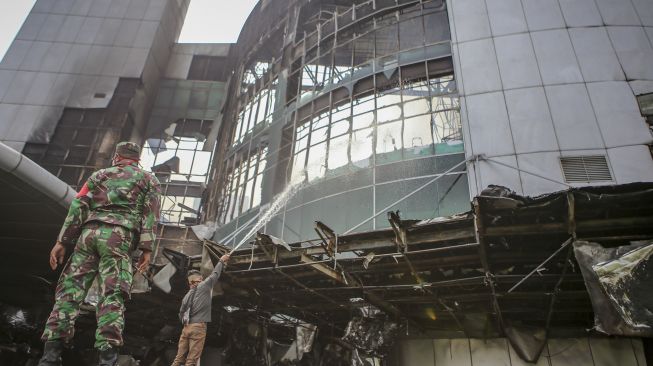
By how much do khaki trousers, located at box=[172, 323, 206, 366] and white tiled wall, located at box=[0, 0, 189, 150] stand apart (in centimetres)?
1947

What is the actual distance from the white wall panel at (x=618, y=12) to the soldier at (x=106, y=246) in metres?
11.9

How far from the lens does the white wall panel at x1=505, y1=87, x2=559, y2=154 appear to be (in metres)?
9.18

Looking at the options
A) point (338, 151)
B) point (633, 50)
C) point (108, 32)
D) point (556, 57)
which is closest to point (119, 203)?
point (338, 151)

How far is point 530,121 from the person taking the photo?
9.48 m

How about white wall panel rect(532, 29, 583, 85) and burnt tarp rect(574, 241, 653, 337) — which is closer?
burnt tarp rect(574, 241, 653, 337)

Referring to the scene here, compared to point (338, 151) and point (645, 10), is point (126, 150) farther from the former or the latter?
point (645, 10)

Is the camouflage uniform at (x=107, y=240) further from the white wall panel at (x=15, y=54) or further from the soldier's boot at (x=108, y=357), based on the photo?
the white wall panel at (x=15, y=54)

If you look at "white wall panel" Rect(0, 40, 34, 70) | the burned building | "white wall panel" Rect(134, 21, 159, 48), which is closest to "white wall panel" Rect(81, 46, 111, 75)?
"white wall panel" Rect(134, 21, 159, 48)

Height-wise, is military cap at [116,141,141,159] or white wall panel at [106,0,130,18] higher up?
white wall panel at [106,0,130,18]

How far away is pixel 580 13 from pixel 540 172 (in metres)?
5.11

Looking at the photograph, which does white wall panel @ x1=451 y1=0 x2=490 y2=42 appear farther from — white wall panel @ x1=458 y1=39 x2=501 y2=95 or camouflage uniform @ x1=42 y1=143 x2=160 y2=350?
camouflage uniform @ x1=42 y1=143 x2=160 y2=350

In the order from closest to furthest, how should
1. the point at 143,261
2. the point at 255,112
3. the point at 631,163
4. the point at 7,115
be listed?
the point at 143,261, the point at 631,163, the point at 255,112, the point at 7,115

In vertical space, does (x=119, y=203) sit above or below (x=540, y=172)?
below

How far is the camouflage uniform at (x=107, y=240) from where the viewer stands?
3.26 meters
